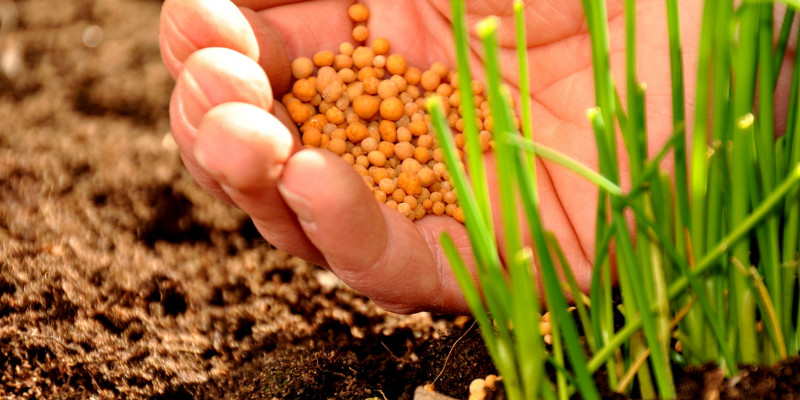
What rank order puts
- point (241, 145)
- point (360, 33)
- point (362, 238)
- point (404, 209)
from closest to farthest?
point (241, 145)
point (362, 238)
point (404, 209)
point (360, 33)

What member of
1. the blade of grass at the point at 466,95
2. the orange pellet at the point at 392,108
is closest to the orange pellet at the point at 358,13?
the orange pellet at the point at 392,108

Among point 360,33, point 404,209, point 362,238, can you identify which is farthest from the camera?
point 360,33

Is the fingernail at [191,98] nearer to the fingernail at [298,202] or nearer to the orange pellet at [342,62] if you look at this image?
the fingernail at [298,202]

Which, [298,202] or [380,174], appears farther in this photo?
[380,174]

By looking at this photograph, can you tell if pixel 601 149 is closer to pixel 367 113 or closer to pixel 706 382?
pixel 706 382

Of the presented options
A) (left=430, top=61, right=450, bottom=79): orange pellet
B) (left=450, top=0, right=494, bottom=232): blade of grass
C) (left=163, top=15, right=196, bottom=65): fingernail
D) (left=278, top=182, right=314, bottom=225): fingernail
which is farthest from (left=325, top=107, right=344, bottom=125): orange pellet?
(left=450, top=0, right=494, bottom=232): blade of grass

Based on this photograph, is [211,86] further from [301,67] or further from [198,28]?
[301,67]

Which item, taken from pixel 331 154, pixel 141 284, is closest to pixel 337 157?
pixel 331 154

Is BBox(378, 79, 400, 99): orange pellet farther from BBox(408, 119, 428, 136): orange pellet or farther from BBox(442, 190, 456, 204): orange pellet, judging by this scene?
BBox(442, 190, 456, 204): orange pellet
